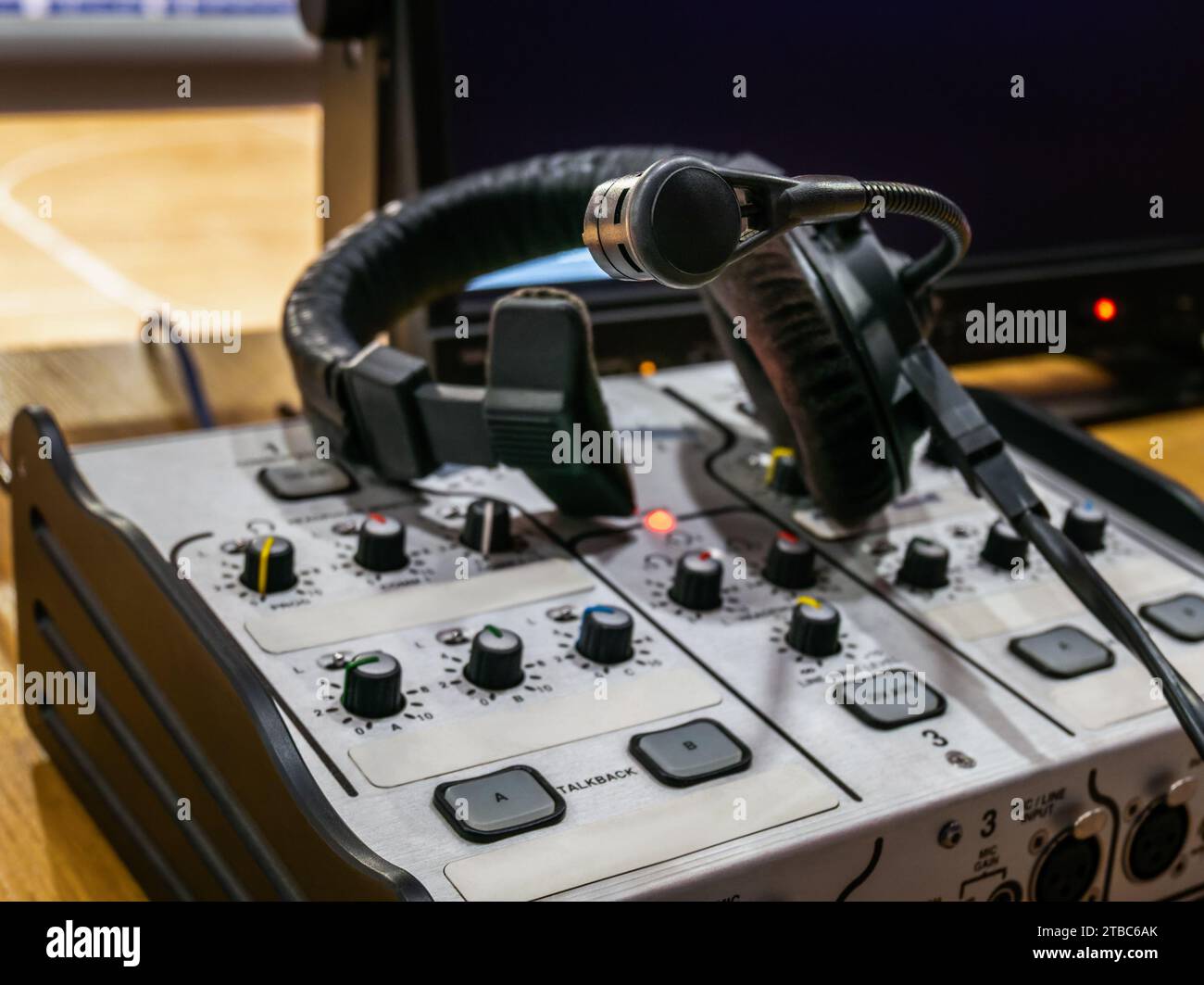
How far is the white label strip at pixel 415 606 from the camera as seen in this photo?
1.49 ft

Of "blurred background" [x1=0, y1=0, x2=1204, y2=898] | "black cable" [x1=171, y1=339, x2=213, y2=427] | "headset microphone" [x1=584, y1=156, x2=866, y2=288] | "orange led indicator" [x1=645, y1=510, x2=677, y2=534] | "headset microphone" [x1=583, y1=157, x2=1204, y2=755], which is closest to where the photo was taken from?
"headset microphone" [x1=584, y1=156, x2=866, y2=288]

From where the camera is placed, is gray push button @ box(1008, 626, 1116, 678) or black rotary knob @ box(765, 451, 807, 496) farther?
black rotary knob @ box(765, 451, 807, 496)

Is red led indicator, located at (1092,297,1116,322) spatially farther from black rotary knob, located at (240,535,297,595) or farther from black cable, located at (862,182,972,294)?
black rotary knob, located at (240,535,297,595)

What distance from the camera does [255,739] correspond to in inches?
15.5

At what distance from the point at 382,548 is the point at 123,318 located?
61 centimetres

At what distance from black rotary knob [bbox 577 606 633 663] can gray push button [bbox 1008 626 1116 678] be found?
0.45 feet

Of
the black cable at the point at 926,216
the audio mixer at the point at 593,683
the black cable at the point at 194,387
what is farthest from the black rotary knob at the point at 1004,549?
the black cable at the point at 194,387

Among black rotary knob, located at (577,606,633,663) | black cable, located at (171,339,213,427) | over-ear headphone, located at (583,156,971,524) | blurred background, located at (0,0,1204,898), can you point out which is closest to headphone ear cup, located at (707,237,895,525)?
over-ear headphone, located at (583,156,971,524)

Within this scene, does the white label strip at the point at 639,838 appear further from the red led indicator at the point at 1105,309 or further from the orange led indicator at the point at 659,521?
the red led indicator at the point at 1105,309

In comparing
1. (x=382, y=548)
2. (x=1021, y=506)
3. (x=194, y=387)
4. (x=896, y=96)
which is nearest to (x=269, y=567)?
(x=382, y=548)

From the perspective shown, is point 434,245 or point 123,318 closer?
point 434,245

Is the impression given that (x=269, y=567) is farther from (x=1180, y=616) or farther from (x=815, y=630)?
(x=1180, y=616)

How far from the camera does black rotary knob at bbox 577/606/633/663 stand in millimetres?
452

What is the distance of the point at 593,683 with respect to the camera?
0.44 m
